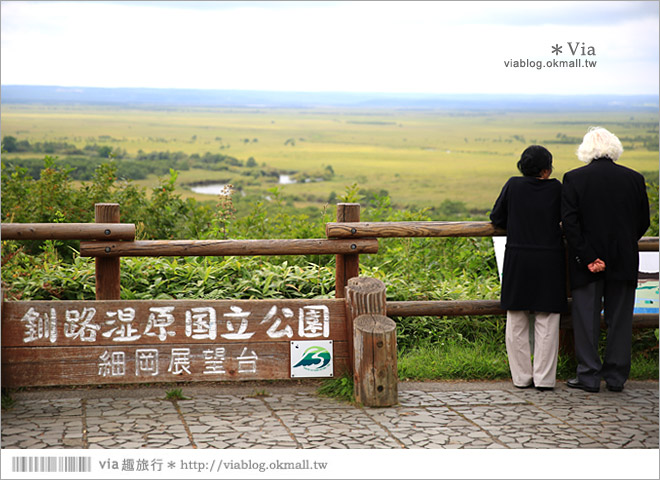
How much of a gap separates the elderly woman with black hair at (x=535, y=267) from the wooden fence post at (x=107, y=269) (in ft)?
9.87

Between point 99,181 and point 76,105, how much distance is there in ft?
145

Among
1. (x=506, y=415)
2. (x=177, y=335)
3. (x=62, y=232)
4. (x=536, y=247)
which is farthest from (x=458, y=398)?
(x=62, y=232)

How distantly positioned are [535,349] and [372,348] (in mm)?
1448

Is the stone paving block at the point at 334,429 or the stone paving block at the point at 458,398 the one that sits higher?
the stone paving block at the point at 334,429

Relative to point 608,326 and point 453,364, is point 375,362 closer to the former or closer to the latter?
point 453,364

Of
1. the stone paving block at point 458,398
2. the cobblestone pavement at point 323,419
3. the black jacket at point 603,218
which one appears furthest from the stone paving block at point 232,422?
the black jacket at point 603,218

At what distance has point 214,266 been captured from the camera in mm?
6992

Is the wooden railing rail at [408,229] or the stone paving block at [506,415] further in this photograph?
the wooden railing rail at [408,229]

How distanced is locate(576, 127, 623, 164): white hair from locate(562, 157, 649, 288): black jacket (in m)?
0.12

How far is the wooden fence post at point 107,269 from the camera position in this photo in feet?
18.2

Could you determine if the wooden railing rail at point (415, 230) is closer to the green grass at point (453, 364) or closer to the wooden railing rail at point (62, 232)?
the green grass at point (453, 364)

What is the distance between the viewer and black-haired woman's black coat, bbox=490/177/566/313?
217 inches

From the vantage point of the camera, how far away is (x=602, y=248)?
5426 mm

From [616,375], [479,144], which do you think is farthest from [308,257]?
[479,144]
